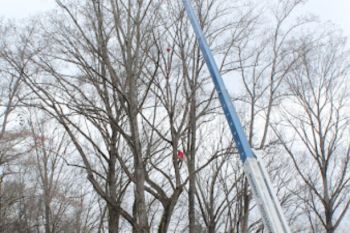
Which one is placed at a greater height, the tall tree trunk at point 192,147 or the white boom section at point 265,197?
the tall tree trunk at point 192,147

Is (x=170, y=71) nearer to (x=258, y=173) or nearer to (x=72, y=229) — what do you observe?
(x=258, y=173)

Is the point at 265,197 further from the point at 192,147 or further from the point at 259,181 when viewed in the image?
the point at 192,147

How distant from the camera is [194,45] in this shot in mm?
10055

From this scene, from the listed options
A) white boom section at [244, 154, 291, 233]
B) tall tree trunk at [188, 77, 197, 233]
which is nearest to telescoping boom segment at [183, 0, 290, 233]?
white boom section at [244, 154, 291, 233]

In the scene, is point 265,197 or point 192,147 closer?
point 265,197

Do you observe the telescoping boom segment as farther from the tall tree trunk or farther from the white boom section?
the tall tree trunk

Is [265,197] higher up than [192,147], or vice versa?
[192,147]

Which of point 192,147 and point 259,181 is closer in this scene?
point 259,181

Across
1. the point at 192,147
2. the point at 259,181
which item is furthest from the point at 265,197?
the point at 192,147

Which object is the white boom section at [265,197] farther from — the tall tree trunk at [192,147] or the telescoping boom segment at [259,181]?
the tall tree trunk at [192,147]

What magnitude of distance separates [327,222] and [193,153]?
953 cm

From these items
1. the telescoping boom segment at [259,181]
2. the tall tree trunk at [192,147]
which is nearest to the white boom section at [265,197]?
the telescoping boom segment at [259,181]

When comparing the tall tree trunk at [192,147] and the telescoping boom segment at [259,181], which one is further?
the tall tree trunk at [192,147]

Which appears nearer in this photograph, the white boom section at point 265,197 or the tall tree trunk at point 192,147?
the white boom section at point 265,197
